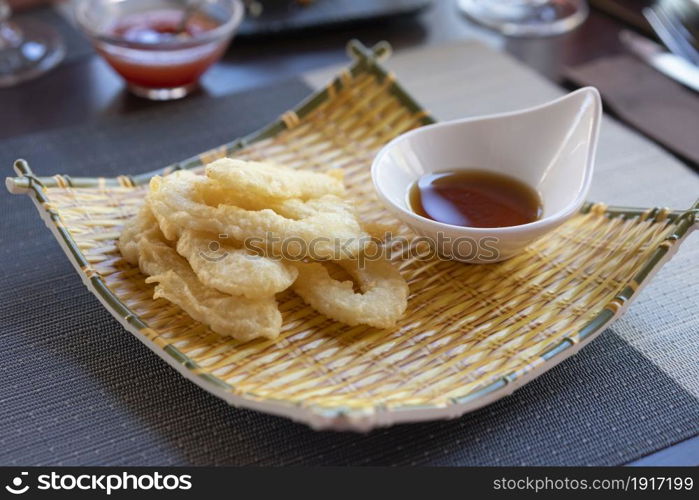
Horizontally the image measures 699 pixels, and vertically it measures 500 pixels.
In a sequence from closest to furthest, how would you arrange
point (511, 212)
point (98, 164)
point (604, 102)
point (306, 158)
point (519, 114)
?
point (511, 212) → point (519, 114) → point (306, 158) → point (98, 164) → point (604, 102)

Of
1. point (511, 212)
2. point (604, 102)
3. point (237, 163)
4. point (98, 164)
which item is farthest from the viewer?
point (604, 102)

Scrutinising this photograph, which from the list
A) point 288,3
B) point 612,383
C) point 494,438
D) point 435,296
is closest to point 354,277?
point 435,296

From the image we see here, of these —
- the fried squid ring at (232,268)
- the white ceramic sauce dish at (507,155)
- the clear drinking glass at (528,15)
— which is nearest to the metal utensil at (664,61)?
the clear drinking glass at (528,15)

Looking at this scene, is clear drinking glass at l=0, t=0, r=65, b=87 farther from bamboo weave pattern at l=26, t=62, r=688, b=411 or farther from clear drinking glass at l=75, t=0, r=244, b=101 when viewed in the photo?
bamboo weave pattern at l=26, t=62, r=688, b=411

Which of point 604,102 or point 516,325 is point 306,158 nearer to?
point 516,325

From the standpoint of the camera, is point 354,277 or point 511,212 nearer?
point 354,277

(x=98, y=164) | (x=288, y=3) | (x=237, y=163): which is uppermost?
(x=237, y=163)

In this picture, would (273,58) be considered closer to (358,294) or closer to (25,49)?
(25,49)

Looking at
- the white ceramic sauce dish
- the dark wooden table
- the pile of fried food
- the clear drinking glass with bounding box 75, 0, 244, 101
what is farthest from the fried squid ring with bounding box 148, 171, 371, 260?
the dark wooden table

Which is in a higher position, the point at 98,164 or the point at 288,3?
the point at 288,3
